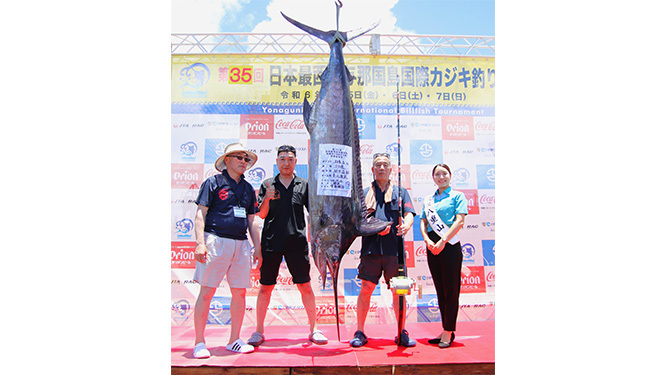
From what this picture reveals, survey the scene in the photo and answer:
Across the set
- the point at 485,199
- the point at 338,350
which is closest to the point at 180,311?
the point at 338,350

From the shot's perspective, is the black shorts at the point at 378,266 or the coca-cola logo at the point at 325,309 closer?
the black shorts at the point at 378,266

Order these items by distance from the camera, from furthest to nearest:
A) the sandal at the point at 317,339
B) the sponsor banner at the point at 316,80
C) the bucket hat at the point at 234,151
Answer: the sponsor banner at the point at 316,80
the sandal at the point at 317,339
the bucket hat at the point at 234,151

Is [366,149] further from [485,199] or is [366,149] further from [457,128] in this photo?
[485,199]

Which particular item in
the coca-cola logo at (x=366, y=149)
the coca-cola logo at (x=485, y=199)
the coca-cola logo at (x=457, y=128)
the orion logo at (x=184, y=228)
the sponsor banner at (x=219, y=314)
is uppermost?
the coca-cola logo at (x=457, y=128)

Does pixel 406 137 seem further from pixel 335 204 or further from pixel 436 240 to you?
pixel 335 204

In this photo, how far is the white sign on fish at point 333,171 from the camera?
231 centimetres

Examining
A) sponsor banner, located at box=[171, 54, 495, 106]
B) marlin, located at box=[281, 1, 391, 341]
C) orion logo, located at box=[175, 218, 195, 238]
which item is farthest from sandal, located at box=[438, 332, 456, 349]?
orion logo, located at box=[175, 218, 195, 238]

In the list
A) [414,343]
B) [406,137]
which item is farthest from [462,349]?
[406,137]

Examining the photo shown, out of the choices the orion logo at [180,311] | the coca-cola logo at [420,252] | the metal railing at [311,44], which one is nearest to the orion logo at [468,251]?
the coca-cola logo at [420,252]

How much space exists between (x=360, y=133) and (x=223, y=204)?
1641mm

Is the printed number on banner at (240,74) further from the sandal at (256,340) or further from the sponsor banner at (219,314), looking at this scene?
the sandal at (256,340)

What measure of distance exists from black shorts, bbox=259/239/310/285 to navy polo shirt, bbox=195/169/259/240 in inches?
10.5

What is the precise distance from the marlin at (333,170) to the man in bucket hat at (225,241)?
0.61 m

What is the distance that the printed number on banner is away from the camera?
374cm
